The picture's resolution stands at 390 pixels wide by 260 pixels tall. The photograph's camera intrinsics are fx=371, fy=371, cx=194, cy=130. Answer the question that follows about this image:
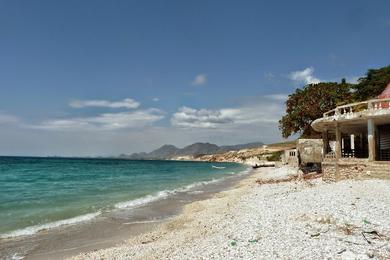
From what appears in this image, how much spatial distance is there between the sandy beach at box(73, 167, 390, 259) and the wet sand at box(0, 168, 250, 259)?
114cm

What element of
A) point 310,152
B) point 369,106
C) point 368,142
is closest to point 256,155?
point 310,152

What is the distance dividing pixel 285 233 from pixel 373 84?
208 feet

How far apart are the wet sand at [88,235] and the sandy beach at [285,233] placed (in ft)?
3.73

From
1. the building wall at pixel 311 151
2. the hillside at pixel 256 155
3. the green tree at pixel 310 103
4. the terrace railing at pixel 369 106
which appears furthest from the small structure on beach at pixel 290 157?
the hillside at pixel 256 155

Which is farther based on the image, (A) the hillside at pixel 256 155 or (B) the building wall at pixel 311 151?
(A) the hillside at pixel 256 155

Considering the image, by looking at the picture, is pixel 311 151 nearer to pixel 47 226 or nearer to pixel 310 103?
pixel 310 103

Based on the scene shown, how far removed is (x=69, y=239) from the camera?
16.5 meters

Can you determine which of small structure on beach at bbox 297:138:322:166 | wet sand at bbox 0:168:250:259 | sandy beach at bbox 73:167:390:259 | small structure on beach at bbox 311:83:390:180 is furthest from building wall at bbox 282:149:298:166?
sandy beach at bbox 73:167:390:259

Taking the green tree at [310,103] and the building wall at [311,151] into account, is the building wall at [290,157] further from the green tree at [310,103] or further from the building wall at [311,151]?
the building wall at [311,151]

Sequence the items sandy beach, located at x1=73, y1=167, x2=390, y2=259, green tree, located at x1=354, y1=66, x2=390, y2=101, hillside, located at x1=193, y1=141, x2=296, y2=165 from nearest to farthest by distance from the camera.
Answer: sandy beach, located at x1=73, y1=167, x2=390, y2=259, green tree, located at x1=354, y1=66, x2=390, y2=101, hillside, located at x1=193, y1=141, x2=296, y2=165

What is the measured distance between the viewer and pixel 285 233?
1208 cm

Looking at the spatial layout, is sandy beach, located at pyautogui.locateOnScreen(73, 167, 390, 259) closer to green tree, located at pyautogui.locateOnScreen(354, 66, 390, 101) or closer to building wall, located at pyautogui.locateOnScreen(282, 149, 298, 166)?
building wall, located at pyautogui.locateOnScreen(282, 149, 298, 166)

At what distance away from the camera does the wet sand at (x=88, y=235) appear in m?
14.6

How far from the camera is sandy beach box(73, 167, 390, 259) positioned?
10289mm
